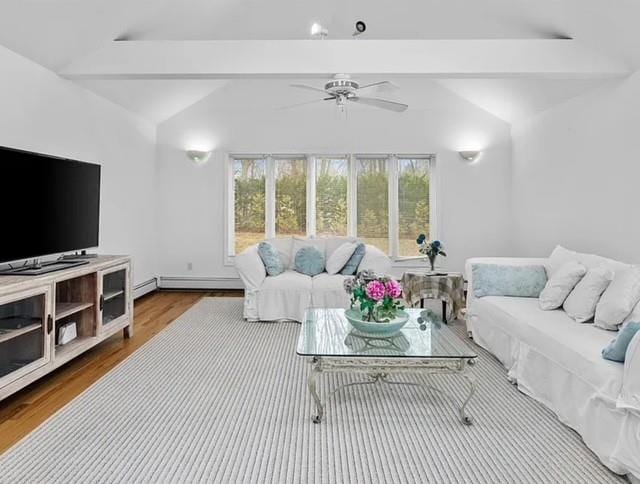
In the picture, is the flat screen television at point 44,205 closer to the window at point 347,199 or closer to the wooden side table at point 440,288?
the window at point 347,199

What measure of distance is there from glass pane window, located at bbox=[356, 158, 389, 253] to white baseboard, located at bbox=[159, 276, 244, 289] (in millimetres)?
2092

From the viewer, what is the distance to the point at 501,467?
6.65 feet

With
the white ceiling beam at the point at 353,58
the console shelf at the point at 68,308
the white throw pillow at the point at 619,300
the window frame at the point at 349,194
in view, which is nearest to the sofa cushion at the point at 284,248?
the window frame at the point at 349,194

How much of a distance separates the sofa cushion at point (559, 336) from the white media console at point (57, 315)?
3.22m

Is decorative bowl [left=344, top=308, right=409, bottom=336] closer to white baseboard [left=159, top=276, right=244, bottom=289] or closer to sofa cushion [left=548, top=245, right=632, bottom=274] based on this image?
sofa cushion [left=548, top=245, right=632, bottom=274]

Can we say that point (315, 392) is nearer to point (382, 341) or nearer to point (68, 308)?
point (382, 341)

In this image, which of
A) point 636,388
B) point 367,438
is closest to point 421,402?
point 367,438

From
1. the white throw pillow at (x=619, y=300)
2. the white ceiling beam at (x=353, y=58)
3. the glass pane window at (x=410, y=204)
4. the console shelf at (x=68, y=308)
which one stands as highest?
the white ceiling beam at (x=353, y=58)

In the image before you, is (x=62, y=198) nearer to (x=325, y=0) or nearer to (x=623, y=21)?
(x=325, y=0)

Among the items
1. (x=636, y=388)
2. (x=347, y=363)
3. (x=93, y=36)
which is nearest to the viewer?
(x=636, y=388)

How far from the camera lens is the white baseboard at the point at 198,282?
21.5 feet

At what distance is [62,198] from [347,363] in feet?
8.61

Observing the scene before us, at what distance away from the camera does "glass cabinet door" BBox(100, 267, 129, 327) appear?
3730 mm

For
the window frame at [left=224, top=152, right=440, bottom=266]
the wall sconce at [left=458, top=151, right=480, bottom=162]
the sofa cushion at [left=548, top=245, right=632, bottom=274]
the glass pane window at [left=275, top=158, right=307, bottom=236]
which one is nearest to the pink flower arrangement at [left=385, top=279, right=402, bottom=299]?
the sofa cushion at [left=548, top=245, right=632, bottom=274]
